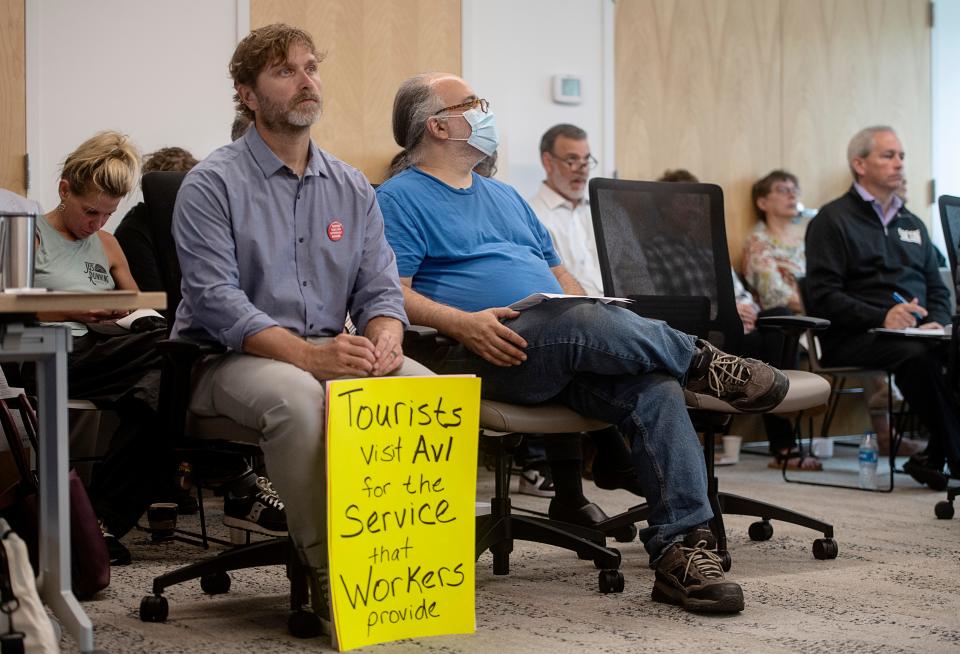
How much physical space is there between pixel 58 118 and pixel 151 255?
0.83m

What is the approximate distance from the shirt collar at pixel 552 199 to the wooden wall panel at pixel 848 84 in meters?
1.66

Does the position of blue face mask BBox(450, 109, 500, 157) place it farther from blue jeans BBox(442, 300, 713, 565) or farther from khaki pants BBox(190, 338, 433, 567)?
khaki pants BBox(190, 338, 433, 567)

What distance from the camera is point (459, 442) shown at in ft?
7.02

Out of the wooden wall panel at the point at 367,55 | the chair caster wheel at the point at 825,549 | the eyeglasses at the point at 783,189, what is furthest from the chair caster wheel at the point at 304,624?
the eyeglasses at the point at 783,189

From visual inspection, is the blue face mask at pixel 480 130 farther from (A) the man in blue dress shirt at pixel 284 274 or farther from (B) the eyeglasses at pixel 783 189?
(B) the eyeglasses at pixel 783 189

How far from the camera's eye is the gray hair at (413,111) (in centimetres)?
284

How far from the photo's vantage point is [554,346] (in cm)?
242

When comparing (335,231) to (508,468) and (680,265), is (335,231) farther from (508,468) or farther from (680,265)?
(680,265)

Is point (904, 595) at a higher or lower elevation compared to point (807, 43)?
lower

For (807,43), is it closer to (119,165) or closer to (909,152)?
(909,152)

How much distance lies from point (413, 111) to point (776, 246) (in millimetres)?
3157

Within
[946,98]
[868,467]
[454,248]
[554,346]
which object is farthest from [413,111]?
[946,98]

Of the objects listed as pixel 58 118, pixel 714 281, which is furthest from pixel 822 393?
pixel 58 118

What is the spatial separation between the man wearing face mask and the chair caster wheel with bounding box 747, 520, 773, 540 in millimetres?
707
